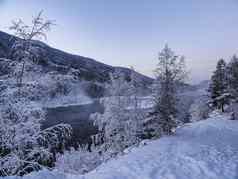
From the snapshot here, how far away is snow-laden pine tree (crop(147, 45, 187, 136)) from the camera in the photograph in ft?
64.1

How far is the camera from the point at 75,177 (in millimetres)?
7535

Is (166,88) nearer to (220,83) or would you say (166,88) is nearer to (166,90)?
(166,90)

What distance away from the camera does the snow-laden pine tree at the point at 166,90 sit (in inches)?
769

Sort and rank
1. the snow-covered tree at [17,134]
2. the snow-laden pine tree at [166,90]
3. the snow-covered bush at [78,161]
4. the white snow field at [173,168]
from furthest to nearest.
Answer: the snow-laden pine tree at [166,90] < the snow-covered bush at [78,161] < the white snow field at [173,168] < the snow-covered tree at [17,134]

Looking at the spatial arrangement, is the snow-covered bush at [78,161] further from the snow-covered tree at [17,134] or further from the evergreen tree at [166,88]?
the snow-covered tree at [17,134]

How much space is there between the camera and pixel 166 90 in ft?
64.1

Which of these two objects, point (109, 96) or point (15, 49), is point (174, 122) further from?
point (15, 49)

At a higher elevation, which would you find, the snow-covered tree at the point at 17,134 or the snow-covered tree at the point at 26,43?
the snow-covered tree at the point at 26,43

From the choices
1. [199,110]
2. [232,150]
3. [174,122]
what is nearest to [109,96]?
[174,122]

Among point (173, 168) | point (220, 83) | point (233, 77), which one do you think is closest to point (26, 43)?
point (173, 168)

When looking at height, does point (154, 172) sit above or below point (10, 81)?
below

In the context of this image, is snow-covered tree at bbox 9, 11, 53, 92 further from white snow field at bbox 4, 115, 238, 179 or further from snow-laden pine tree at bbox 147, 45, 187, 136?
snow-laden pine tree at bbox 147, 45, 187, 136

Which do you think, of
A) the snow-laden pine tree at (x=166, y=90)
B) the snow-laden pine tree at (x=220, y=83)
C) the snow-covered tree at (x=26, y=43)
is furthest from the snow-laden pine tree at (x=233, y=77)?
the snow-covered tree at (x=26, y=43)

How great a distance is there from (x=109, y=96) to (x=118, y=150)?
190 inches
